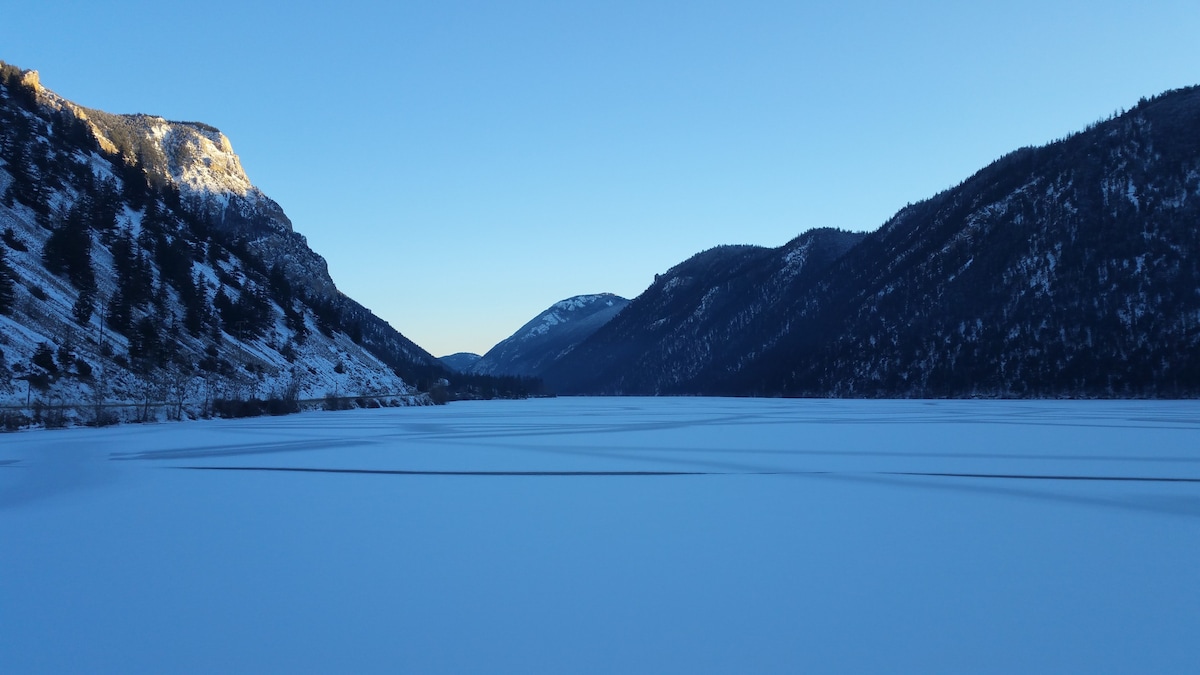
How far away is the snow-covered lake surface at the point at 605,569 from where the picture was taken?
5988 millimetres

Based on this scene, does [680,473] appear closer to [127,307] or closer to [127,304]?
[127,307]

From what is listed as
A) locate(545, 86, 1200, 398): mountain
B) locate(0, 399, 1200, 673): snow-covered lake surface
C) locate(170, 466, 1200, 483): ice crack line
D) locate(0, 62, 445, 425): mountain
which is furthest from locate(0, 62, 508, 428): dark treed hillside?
locate(545, 86, 1200, 398): mountain

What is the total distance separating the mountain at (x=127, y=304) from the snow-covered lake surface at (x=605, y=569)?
26561mm

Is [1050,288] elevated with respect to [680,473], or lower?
elevated

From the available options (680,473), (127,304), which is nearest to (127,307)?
(127,304)

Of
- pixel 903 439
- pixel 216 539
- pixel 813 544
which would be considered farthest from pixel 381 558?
pixel 903 439

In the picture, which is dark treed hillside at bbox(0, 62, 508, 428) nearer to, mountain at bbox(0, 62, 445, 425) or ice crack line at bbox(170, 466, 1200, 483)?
mountain at bbox(0, 62, 445, 425)

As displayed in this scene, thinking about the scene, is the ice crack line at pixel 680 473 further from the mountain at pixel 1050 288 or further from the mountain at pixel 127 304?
the mountain at pixel 1050 288

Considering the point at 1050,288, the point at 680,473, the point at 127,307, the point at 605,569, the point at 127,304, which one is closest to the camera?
the point at 605,569

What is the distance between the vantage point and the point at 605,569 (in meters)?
8.65

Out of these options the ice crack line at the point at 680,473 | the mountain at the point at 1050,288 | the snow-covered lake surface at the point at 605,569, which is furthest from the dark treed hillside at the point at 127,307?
the mountain at the point at 1050,288

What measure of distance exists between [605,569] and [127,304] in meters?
52.2

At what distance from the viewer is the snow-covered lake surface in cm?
599

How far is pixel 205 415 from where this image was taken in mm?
45594
